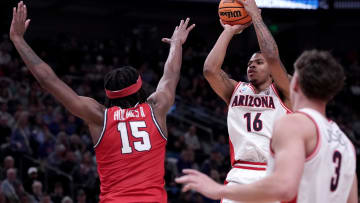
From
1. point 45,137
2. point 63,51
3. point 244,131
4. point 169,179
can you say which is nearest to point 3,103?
point 45,137

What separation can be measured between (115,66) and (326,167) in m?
15.0

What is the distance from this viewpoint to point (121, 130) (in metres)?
4.28

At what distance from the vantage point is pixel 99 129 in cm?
432

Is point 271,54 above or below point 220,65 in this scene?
above

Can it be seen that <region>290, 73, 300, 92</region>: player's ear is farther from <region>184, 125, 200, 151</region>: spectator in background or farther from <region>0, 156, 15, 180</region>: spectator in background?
<region>184, 125, 200, 151</region>: spectator in background

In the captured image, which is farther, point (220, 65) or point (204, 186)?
point (220, 65)

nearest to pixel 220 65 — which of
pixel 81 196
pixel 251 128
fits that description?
pixel 251 128

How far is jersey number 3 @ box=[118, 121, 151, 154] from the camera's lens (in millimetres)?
4258

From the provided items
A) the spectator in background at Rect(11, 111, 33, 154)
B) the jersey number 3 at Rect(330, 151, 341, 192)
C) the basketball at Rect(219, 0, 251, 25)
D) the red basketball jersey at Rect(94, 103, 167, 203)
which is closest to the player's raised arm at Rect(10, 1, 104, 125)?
the red basketball jersey at Rect(94, 103, 167, 203)

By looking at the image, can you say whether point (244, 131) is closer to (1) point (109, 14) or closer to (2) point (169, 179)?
(2) point (169, 179)

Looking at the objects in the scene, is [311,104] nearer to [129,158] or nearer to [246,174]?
[129,158]

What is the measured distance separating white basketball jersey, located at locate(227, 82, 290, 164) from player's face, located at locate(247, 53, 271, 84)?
3.9 inches

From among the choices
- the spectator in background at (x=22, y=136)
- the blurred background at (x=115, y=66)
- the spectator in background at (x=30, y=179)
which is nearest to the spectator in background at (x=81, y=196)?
the blurred background at (x=115, y=66)

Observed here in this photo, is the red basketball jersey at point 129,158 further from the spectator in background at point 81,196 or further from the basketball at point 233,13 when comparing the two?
the spectator in background at point 81,196
